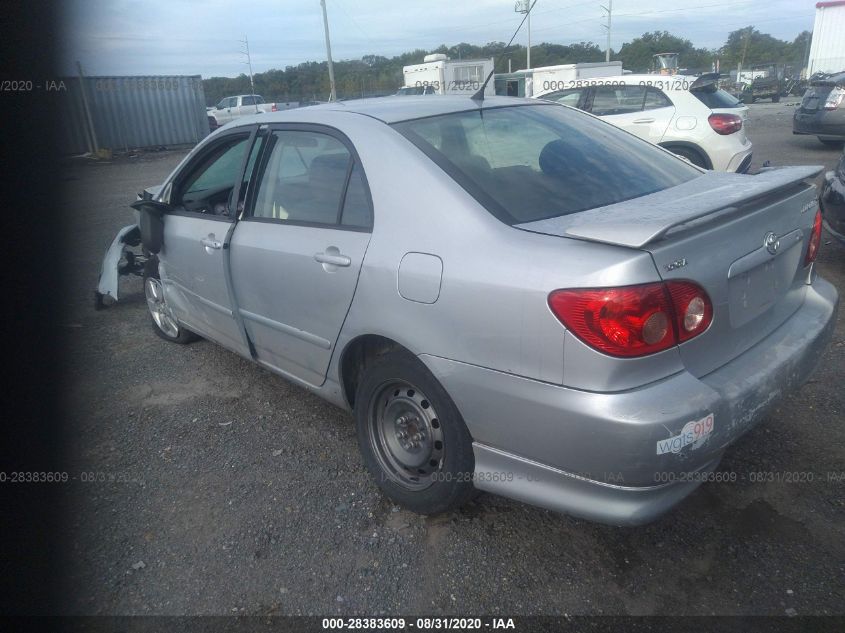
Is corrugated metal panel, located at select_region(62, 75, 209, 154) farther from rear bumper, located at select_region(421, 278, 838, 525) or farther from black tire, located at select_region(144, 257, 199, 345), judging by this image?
rear bumper, located at select_region(421, 278, 838, 525)

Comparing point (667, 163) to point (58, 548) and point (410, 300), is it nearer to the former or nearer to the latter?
point (410, 300)

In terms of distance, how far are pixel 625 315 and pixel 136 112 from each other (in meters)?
23.1

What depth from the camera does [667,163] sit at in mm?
3092

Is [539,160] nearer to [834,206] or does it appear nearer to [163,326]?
[163,326]

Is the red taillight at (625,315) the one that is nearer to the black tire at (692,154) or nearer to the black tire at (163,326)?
the black tire at (163,326)

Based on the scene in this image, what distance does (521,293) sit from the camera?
6.76 feet

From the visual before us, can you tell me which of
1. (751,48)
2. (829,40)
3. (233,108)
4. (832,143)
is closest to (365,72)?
(233,108)

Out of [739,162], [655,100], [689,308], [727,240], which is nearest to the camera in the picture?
[689,308]

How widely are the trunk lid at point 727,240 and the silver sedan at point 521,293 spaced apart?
0.01m

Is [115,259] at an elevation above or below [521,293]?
below

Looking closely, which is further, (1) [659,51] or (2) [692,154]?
(1) [659,51]

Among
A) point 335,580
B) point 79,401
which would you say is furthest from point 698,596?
point 79,401

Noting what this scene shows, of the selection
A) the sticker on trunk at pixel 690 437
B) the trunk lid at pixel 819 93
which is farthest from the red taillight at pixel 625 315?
the trunk lid at pixel 819 93

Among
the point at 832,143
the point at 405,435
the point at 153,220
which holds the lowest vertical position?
the point at 832,143
